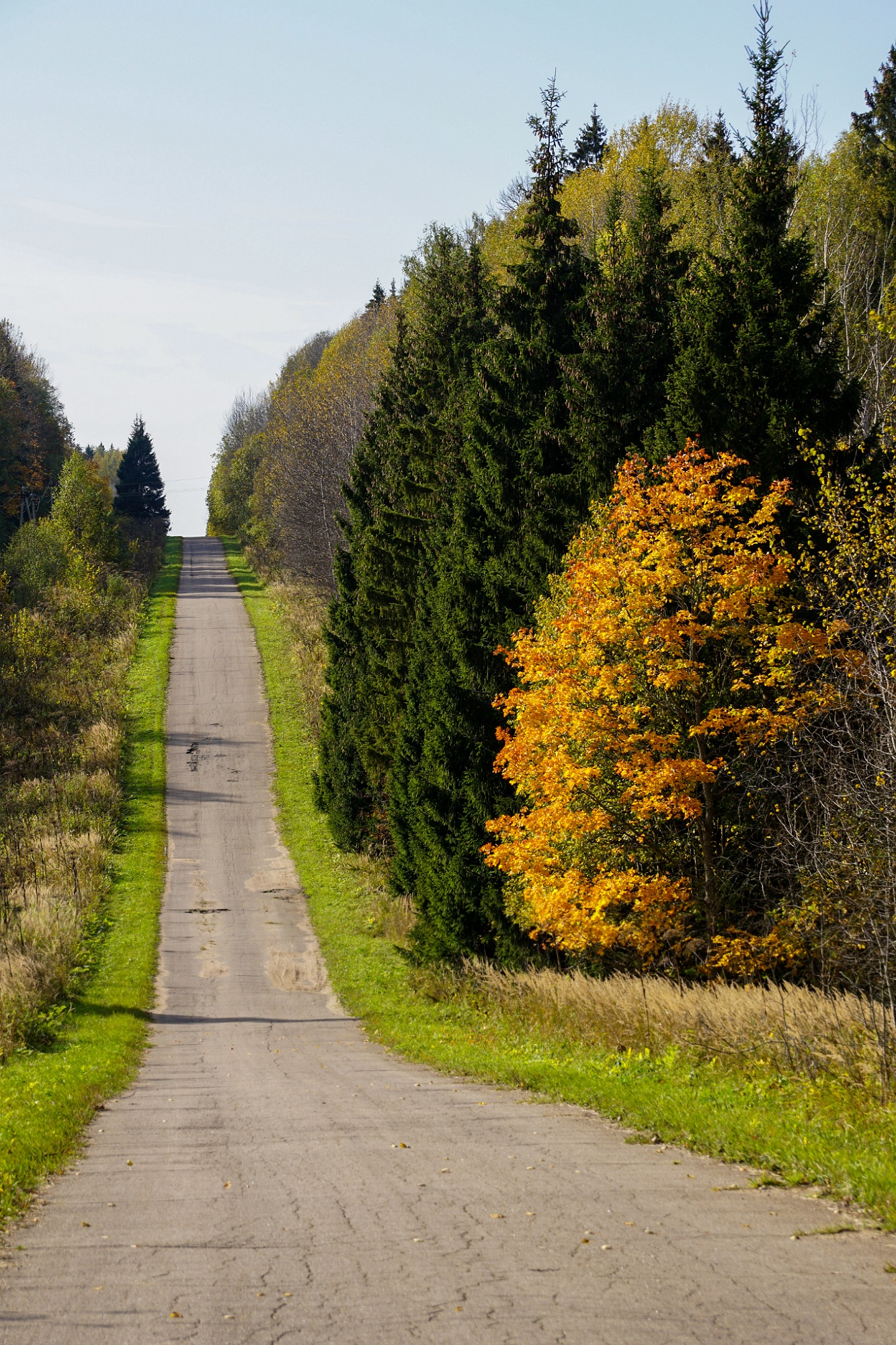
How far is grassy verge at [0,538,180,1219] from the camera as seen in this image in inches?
381

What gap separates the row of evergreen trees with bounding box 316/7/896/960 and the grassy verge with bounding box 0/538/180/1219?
6.44m

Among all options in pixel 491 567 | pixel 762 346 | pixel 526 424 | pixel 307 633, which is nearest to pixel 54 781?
pixel 307 633

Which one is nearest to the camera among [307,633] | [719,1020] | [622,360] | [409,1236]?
[409,1236]

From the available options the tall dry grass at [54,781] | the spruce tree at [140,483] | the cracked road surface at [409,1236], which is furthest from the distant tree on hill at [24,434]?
the cracked road surface at [409,1236]

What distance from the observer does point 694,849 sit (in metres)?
17.7

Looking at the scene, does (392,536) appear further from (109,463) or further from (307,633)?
(109,463)

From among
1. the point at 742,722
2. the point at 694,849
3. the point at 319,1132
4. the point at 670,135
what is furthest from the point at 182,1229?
the point at 670,135

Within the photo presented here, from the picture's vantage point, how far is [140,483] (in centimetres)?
8919

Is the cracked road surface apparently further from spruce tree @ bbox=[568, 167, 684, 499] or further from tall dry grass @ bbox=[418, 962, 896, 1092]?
spruce tree @ bbox=[568, 167, 684, 499]

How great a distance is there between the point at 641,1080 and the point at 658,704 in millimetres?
7124

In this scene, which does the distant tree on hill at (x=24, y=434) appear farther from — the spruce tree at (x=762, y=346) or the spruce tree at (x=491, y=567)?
the spruce tree at (x=762, y=346)

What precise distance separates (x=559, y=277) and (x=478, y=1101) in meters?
18.3

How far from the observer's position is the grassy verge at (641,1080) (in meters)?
7.66

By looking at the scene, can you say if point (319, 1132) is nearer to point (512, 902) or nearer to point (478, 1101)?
point (478, 1101)
